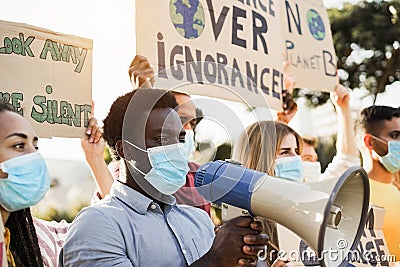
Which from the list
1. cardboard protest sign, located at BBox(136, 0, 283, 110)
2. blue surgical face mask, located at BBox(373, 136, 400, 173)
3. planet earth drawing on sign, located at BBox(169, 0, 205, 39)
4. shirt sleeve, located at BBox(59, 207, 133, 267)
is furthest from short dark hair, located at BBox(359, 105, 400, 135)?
shirt sleeve, located at BBox(59, 207, 133, 267)

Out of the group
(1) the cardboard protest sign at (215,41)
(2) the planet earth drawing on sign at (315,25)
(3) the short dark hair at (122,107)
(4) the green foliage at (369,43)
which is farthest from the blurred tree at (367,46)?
(3) the short dark hair at (122,107)

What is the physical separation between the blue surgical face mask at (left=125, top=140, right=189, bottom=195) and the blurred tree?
32.8 ft

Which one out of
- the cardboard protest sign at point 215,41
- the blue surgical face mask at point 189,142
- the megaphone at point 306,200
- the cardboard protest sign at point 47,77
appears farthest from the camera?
the cardboard protest sign at point 215,41

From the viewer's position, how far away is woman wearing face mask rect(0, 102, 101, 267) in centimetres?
210

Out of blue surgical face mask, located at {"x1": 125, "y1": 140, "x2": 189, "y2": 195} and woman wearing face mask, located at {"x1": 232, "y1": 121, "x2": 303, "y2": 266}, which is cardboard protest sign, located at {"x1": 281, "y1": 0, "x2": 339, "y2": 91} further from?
blue surgical face mask, located at {"x1": 125, "y1": 140, "x2": 189, "y2": 195}

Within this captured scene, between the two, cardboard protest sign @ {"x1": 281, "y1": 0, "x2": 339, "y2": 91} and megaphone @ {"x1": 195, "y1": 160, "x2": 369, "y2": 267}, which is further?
cardboard protest sign @ {"x1": 281, "y1": 0, "x2": 339, "y2": 91}

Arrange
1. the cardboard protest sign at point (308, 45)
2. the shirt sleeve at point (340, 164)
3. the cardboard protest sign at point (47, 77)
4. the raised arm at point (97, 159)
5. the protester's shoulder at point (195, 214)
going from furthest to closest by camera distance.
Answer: the cardboard protest sign at point (308, 45)
the shirt sleeve at point (340, 164)
the raised arm at point (97, 159)
the cardboard protest sign at point (47, 77)
the protester's shoulder at point (195, 214)

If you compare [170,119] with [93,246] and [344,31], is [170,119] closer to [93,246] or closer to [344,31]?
[93,246]

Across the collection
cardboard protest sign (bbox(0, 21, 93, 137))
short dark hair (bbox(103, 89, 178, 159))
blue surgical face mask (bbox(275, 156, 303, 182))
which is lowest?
blue surgical face mask (bbox(275, 156, 303, 182))

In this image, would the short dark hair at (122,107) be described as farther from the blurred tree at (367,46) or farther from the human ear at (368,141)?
the blurred tree at (367,46)

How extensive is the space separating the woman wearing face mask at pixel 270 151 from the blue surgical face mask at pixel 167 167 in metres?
0.16

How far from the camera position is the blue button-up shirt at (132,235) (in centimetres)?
184

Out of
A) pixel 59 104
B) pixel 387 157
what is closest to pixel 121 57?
pixel 59 104

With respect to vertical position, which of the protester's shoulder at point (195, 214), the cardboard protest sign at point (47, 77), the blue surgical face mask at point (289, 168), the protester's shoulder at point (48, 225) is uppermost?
the cardboard protest sign at point (47, 77)
